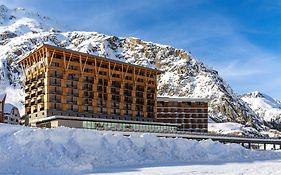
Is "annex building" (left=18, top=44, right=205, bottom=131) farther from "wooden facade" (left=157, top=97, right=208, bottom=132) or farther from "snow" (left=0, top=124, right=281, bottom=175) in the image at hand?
"snow" (left=0, top=124, right=281, bottom=175)

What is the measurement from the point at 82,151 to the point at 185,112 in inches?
4455

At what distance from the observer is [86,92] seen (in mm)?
104688

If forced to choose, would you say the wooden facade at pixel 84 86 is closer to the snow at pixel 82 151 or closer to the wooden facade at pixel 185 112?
the wooden facade at pixel 185 112

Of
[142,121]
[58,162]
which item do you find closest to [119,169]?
[58,162]

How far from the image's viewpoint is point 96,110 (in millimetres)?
105625

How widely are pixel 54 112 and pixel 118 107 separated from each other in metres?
21.0

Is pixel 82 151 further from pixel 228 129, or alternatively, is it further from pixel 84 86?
pixel 228 129

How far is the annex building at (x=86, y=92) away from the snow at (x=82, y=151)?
59.8 meters

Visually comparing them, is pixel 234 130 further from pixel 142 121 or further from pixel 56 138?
pixel 56 138

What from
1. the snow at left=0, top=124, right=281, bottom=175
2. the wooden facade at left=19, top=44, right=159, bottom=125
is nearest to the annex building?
the wooden facade at left=19, top=44, right=159, bottom=125

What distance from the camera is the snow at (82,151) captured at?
25469 millimetres

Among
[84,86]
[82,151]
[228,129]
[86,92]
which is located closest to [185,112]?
[228,129]

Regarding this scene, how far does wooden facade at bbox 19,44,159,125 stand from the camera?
9750 cm

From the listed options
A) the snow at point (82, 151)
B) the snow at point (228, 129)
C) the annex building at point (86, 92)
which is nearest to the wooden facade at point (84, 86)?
the annex building at point (86, 92)
